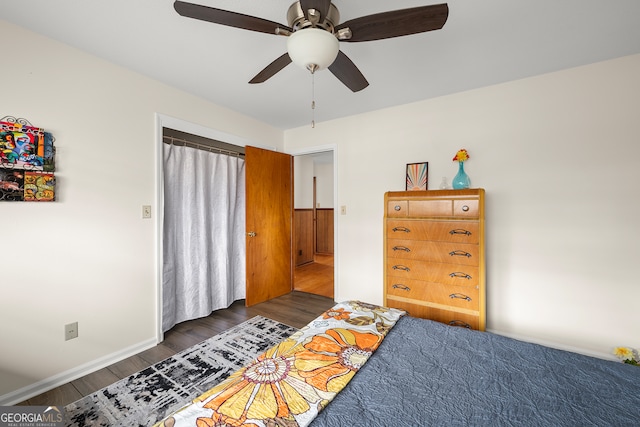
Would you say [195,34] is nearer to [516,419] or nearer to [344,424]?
[344,424]

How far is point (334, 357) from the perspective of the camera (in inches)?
44.5

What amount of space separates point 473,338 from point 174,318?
8.97ft

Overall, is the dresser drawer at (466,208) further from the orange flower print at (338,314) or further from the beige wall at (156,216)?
the orange flower print at (338,314)

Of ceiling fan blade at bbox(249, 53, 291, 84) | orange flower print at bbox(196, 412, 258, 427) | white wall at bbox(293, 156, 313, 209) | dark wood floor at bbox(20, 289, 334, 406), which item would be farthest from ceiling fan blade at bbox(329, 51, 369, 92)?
white wall at bbox(293, 156, 313, 209)

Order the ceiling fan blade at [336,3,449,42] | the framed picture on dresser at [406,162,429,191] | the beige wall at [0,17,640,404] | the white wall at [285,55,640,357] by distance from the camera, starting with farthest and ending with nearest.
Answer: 1. the framed picture on dresser at [406,162,429,191]
2. the white wall at [285,55,640,357]
3. the beige wall at [0,17,640,404]
4. the ceiling fan blade at [336,3,449,42]

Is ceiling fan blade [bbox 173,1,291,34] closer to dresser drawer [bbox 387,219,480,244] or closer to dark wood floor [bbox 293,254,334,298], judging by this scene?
dresser drawer [bbox 387,219,480,244]

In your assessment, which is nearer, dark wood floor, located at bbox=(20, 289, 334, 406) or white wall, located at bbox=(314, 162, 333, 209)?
dark wood floor, located at bbox=(20, 289, 334, 406)

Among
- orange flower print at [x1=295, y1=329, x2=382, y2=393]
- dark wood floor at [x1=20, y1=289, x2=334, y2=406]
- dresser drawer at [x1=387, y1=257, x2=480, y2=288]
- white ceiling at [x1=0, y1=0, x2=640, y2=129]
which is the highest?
white ceiling at [x1=0, y1=0, x2=640, y2=129]

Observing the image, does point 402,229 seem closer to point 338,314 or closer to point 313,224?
point 338,314

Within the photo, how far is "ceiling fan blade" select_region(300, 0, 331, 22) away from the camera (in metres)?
1.14

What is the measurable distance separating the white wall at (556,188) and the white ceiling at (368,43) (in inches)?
8.8

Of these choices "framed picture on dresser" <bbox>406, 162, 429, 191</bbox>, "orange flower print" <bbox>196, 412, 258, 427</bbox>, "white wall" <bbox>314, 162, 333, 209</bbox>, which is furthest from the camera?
"white wall" <bbox>314, 162, 333, 209</bbox>

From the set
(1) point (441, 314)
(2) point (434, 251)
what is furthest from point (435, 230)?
(1) point (441, 314)

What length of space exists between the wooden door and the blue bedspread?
2297 millimetres
